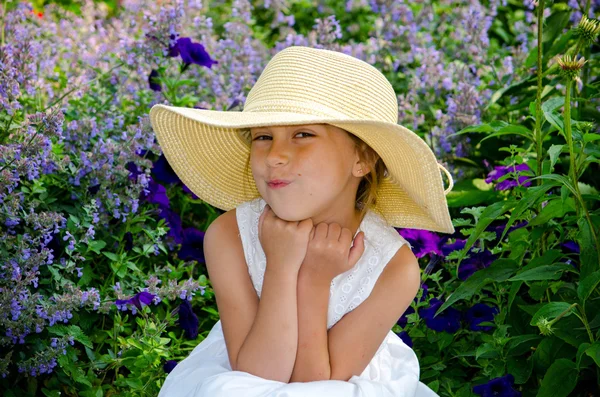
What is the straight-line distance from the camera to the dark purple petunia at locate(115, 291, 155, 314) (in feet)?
9.20

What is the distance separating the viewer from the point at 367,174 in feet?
8.34

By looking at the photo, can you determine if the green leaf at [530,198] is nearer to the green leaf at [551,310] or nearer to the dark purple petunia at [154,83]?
the green leaf at [551,310]

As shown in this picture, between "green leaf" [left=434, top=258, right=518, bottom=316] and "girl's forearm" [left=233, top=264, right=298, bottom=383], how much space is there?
0.54 metres

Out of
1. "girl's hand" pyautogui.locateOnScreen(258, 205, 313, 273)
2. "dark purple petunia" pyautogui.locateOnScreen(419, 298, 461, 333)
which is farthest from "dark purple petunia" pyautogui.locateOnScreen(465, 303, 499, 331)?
"girl's hand" pyautogui.locateOnScreen(258, 205, 313, 273)

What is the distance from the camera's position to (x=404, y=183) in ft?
8.08

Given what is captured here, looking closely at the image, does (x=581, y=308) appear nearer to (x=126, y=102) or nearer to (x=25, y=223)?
(x=25, y=223)

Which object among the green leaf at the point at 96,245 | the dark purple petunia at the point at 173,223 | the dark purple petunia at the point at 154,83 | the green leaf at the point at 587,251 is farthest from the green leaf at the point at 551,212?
the dark purple petunia at the point at 154,83

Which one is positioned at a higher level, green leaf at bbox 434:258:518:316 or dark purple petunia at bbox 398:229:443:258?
green leaf at bbox 434:258:518:316

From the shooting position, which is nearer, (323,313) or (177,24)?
(323,313)

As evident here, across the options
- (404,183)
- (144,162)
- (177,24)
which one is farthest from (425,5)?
(404,183)

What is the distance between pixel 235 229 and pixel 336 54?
597mm

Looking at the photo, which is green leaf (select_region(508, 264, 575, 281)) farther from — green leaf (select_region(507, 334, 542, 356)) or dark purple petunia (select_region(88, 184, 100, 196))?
dark purple petunia (select_region(88, 184, 100, 196))

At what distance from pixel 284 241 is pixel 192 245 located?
0.95 metres

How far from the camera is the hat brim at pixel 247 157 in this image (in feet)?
7.27
